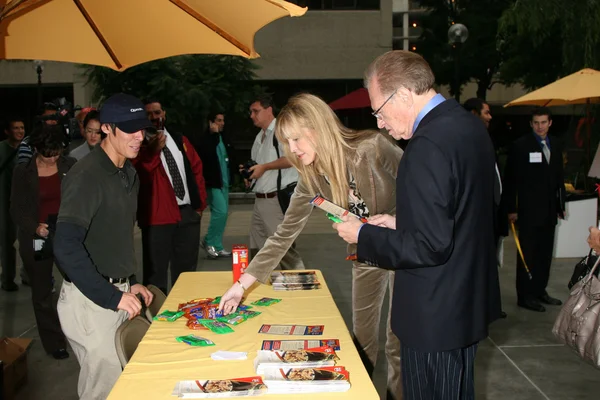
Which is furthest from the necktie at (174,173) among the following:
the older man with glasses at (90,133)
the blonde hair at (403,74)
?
the blonde hair at (403,74)

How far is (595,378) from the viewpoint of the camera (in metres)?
4.48

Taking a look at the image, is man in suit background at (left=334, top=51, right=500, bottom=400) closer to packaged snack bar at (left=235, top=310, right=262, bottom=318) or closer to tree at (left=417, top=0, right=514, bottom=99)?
packaged snack bar at (left=235, top=310, right=262, bottom=318)

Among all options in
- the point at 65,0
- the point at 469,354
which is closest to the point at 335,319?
the point at 469,354

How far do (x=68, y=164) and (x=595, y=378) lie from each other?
4453 mm

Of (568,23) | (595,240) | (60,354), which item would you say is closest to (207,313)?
(595,240)

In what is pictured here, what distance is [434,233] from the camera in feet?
6.57

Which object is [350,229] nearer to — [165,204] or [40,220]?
[165,204]

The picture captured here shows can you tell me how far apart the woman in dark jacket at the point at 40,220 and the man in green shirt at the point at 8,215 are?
1993 mm

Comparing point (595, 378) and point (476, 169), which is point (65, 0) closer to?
point (476, 169)

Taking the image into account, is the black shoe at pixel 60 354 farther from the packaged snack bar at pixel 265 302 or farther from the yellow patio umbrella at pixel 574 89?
the yellow patio umbrella at pixel 574 89

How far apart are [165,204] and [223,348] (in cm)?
288

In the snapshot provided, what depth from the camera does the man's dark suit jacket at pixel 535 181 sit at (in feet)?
19.8

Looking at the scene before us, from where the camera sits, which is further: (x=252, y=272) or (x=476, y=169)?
(x=252, y=272)

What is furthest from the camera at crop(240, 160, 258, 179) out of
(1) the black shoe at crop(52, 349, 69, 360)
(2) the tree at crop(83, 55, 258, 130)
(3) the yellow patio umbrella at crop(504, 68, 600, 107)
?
(2) the tree at crop(83, 55, 258, 130)
